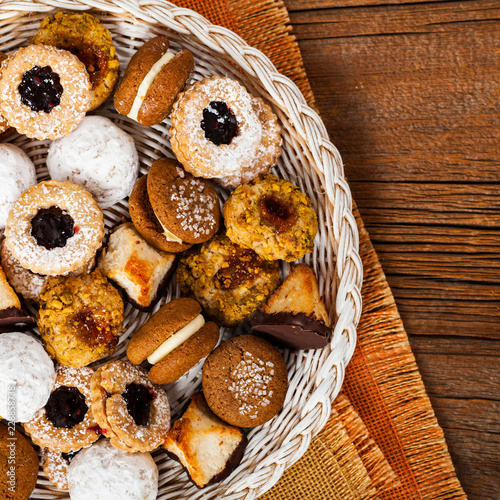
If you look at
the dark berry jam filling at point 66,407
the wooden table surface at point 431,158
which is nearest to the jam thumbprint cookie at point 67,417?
the dark berry jam filling at point 66,407

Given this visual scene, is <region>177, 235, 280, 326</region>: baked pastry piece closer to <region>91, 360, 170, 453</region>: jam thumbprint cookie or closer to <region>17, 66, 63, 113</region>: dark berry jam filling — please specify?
<region>91, 360, 170, 453</region>: jam thumbprint cookie

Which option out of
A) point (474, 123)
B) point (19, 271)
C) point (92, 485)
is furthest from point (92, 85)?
point (474, 123)

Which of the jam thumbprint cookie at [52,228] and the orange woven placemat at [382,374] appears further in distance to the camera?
the orange woven placemat at [382,374]

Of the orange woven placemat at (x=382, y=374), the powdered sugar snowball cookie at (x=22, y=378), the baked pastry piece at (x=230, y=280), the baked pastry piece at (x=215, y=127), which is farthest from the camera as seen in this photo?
the orange woven placemat at (x=382, y=374)

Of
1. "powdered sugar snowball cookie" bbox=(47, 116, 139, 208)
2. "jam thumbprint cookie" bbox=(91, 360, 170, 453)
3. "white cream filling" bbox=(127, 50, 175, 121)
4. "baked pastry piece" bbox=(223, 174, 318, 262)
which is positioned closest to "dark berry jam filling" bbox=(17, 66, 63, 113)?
"powdered sugar snowball cookie" bbox=(47, 116, 139, 208)

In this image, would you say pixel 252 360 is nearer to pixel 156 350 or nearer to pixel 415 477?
pixel 156 350

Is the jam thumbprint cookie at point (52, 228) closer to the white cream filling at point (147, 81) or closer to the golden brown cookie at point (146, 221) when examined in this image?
the golden brown cookie at point (146, 221)
